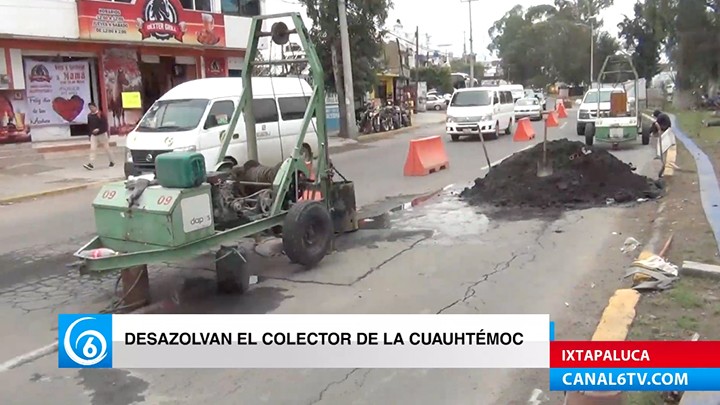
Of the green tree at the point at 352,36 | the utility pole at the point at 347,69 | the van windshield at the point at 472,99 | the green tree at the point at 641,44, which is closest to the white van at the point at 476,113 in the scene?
the van windshield at the point at 472,99

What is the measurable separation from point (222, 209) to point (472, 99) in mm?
19093

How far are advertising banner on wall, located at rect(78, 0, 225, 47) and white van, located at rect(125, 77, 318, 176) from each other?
817cm

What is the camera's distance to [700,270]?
21.4ft

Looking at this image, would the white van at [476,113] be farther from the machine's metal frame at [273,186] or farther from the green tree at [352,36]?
the machine's metal frame at [273,186]

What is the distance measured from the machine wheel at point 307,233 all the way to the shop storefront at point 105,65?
49.8 feet

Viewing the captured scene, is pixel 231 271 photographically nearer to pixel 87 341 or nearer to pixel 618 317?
pixel 87 341

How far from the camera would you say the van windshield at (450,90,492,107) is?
2478 centimetres

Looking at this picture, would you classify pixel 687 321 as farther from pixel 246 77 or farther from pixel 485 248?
pixel 246 77

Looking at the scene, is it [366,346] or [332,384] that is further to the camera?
[332,384]

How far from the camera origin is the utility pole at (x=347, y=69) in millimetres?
25688

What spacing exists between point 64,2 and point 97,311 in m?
16.3

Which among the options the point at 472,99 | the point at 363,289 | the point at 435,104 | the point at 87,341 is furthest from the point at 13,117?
the point at 435,104

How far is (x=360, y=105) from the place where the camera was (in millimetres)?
31344

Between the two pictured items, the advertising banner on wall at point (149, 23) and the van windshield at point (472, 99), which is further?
the van windshield at point (472, 99)
